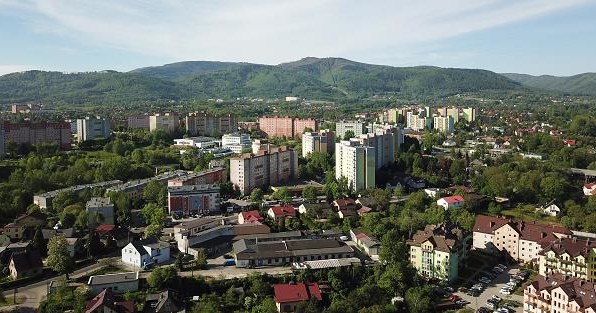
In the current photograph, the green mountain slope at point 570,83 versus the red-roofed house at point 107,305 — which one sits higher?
the green mountain slope at point 570,83

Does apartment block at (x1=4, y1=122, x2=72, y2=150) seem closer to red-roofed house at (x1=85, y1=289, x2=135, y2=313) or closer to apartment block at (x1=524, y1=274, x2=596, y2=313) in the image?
red-roofed house at (x1=85, y1=289, x2=135, y2=313)

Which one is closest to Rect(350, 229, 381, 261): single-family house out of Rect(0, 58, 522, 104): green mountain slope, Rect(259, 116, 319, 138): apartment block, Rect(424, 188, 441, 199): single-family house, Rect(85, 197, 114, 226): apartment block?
Rect(424, 188, 441, 199): single-family house

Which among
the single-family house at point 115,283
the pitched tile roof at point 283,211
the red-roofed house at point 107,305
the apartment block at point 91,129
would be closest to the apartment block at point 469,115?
the apartment block at point 91,129

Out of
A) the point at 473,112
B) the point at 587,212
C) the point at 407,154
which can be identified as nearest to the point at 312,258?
the point at 587,212

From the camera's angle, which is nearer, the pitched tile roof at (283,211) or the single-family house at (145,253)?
the single-family house at (145,253)

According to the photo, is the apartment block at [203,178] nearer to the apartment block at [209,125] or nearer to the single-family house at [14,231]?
the single-family house at [14,231]
